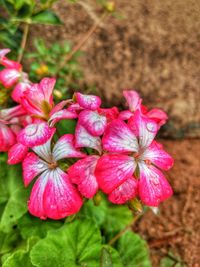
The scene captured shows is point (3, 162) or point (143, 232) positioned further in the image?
point (143, 232)

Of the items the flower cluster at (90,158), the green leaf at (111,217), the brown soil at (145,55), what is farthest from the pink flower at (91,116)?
the brown soil at (145,55)

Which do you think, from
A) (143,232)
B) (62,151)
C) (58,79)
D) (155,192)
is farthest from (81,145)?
(58,79)

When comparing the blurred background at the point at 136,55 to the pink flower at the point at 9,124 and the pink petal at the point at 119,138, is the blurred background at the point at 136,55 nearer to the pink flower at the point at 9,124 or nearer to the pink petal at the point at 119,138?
the pink flower at the point at 9,124

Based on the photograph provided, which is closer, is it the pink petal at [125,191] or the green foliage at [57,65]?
the pink petal at [125,191]

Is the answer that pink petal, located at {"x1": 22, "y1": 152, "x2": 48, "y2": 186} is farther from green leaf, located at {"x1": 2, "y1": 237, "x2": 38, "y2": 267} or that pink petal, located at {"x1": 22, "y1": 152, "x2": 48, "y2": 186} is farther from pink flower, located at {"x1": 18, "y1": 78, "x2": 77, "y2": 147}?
green leaf, located at {"x1": 2, "y1": 237, "x2": 38, "y2": 267}

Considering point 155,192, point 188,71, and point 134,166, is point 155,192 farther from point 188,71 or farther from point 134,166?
point 188,71

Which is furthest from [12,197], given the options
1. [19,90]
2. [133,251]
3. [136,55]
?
[136,55]
